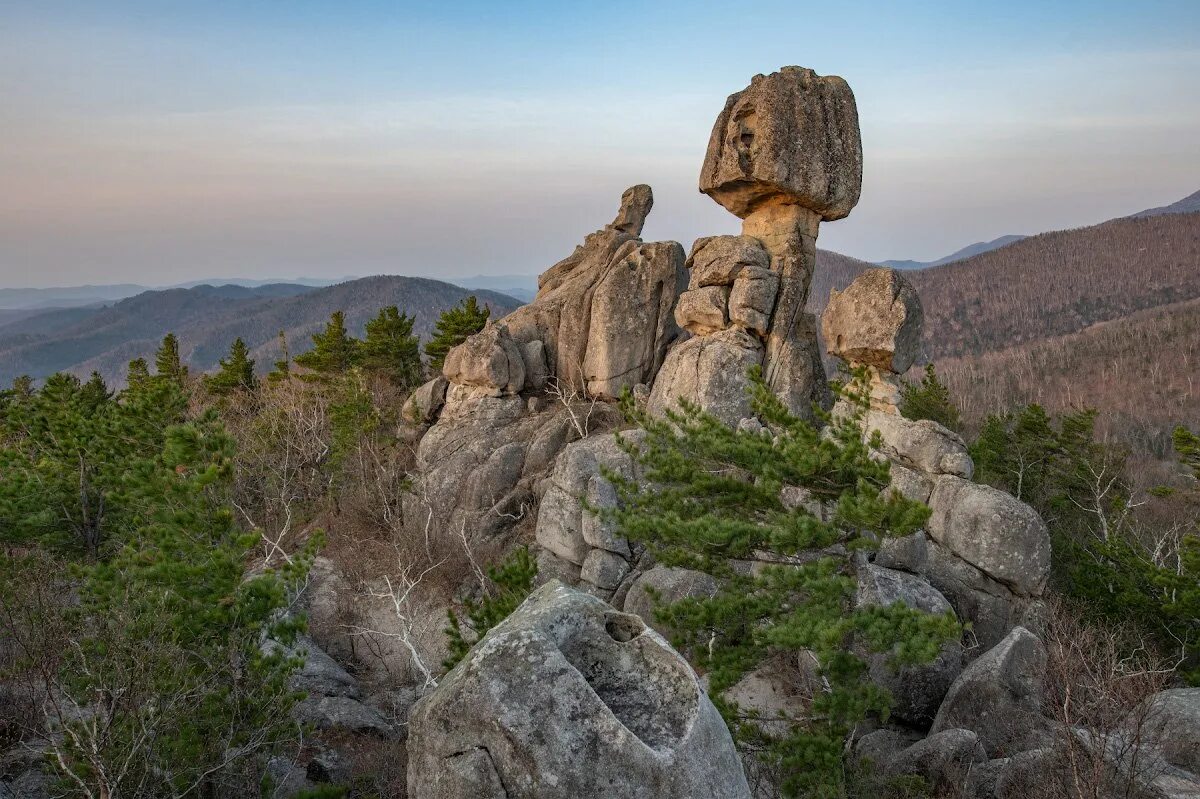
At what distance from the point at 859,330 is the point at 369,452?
16595mm

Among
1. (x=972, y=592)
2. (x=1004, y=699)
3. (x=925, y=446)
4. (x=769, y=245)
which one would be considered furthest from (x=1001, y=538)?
(x=769, y=245)

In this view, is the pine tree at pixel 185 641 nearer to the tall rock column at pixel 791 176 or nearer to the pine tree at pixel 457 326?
the tall rock column at pixel 791 176

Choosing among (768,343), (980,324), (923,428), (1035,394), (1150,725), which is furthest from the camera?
(980,324)

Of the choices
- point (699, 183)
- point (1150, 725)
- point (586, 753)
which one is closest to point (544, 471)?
point (699, 183)

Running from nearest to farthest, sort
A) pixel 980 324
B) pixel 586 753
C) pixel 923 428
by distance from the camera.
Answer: pixel 586 753
pixel 923 428
pixel 980 324

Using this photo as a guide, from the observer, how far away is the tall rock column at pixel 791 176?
20.0m

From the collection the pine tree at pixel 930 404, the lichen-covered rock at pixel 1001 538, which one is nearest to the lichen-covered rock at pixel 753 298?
the lichen-covered rock at pixel 1001 538

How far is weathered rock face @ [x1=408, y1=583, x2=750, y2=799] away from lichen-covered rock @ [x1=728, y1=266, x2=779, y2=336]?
15.0m

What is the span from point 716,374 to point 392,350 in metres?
19.2

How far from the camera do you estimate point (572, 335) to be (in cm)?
2344

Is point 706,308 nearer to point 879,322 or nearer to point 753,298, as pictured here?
Answer: point 753,298

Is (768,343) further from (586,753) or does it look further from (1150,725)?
(586,753)

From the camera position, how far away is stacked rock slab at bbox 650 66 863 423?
65.3 ft

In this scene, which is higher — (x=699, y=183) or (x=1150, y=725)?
(x=699, y=183)
